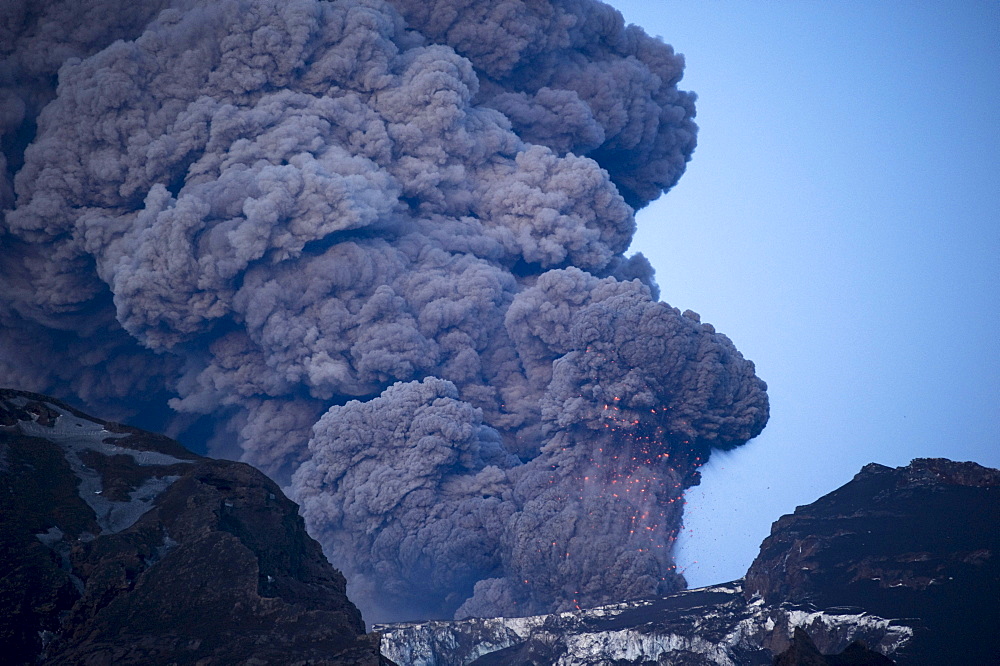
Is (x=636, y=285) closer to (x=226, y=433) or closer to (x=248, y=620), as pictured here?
(x=226, y=433)

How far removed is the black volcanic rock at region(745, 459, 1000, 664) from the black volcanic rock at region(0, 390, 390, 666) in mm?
13251

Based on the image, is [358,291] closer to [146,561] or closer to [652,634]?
[652,634]

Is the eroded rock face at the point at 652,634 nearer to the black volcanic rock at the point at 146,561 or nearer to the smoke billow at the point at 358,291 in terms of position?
the smoke billow at the point at 358,291

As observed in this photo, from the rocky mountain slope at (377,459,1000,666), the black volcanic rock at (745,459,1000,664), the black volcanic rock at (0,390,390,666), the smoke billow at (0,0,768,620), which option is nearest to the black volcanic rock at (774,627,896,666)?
the black volcanic rock at (0,390,390,666)

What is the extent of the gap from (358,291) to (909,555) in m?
20.8

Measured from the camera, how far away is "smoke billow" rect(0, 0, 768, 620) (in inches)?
1265

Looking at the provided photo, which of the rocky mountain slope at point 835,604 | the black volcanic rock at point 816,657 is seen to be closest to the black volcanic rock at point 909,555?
the rocky mountain slope at point 835,604

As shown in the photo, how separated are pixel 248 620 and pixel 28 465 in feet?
12.7

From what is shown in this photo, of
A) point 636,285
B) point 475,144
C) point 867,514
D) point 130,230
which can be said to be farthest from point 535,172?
point 867,514

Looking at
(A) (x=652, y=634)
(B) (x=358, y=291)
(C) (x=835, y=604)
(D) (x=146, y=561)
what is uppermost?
(B) (x=358, y=291)

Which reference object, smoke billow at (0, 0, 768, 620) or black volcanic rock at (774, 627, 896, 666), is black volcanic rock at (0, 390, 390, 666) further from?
smoke billow at (0, 0, 768, 620)

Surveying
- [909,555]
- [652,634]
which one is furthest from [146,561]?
[909,555]

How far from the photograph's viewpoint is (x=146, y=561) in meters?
11.2

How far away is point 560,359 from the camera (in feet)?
114
